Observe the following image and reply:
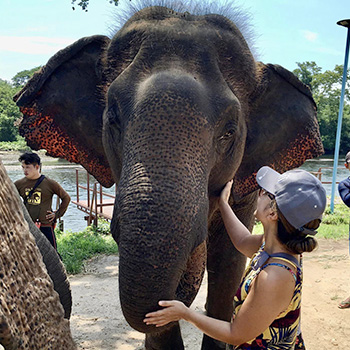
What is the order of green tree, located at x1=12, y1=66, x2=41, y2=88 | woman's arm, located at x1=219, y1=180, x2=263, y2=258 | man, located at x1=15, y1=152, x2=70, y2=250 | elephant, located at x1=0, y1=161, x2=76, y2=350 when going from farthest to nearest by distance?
green tree, located at x1=12, y1=66, x2=41, y2=88 → man, located at x1=15, y1=152, x2=70, y2=250 → woman's arm, located at x1=219, y1=180, x2=263, y2=258 → elephant, located at x1=0, y1=161, x2=76, y2=350

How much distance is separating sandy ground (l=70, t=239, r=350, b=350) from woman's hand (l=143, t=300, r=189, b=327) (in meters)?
2.37

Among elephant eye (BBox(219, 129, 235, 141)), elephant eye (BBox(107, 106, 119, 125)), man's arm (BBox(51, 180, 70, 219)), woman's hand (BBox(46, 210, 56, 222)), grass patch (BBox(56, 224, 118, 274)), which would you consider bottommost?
grass patch (BBox(56, 224, 118, 274))

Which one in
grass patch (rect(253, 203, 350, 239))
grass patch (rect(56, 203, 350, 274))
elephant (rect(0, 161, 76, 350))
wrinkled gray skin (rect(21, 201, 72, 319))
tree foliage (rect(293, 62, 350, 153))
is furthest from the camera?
tree foliage (rect(293, 62, 350, 153))

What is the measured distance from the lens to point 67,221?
15750 mm

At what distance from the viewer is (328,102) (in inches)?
2302

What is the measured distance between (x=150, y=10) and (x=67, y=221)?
45.2 ft

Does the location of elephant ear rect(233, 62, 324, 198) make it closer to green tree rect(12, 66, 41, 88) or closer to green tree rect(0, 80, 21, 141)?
green tree rect(0, 80, 21, 141)

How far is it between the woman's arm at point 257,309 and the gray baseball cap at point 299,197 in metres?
0.22

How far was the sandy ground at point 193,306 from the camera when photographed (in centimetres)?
411

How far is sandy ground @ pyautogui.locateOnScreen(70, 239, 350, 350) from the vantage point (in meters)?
4.11

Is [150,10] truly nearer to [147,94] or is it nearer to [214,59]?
[214,59]

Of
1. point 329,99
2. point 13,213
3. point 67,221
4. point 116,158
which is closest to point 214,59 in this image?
point 116,158

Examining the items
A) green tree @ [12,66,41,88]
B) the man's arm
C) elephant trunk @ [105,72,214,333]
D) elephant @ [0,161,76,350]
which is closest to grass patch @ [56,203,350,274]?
the man's arm

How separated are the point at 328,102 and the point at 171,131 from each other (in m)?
61.1
